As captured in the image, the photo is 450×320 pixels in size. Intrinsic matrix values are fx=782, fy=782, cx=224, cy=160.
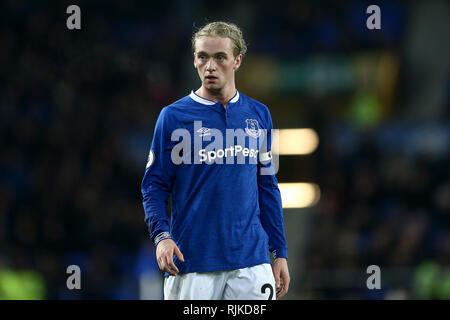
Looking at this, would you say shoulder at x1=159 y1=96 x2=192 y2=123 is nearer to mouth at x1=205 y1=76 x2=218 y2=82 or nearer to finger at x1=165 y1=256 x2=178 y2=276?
mouth at x1=205 y1=76 x2=218 y2=82

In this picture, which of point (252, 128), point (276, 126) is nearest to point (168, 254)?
point (252, 128)

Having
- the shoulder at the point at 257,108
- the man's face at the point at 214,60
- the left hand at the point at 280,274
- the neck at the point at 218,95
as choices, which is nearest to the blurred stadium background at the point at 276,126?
the left hand at the point at 280,274

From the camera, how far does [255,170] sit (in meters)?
4.40

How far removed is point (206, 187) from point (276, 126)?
440 inches

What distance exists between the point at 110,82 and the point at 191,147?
10426 millimetres

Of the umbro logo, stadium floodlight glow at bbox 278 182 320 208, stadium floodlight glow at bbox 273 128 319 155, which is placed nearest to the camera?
the umbro logo

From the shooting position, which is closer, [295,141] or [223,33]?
[223,33]

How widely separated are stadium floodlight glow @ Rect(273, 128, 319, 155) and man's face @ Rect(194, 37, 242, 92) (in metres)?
9.64

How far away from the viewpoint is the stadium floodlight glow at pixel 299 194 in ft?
44.6

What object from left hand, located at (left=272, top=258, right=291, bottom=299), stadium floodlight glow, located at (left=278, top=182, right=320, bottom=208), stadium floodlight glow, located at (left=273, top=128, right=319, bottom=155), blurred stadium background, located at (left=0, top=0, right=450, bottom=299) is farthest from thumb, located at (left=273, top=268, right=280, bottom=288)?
stadium floodlight glow, located at (left=273, top=128, right=319, bottom=155)

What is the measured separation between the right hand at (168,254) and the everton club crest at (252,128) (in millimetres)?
766

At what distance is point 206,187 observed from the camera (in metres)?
4.21

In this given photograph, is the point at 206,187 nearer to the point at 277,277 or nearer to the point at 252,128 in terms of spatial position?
the point at 252,128

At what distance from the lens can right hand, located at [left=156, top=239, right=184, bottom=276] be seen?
401 centimetres
